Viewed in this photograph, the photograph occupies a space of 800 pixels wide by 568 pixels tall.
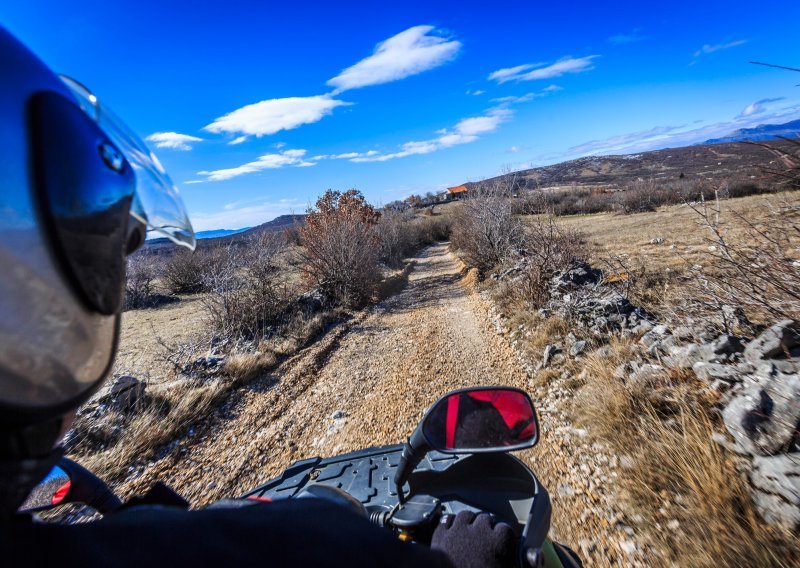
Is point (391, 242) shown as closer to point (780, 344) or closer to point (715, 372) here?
point (715, 372)

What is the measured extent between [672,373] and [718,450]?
939 millimetres

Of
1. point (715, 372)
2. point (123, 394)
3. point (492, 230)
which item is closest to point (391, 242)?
point (492, 230)

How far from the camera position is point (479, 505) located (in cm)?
143

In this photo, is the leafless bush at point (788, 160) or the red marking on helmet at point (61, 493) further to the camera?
the leafless bush at point (788, 160)

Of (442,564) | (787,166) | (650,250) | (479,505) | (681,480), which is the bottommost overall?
(650,250)

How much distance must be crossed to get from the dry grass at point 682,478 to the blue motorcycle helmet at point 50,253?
2856mm

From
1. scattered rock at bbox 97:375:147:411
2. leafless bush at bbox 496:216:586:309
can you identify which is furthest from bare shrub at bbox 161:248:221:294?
leafless bush at bbox 496:216:586:309

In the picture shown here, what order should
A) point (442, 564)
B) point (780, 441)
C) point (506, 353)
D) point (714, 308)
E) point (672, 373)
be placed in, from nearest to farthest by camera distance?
point (442, 564) → point (780, 441) → point (672, 373) → point (714, 308) → point (506, 353)

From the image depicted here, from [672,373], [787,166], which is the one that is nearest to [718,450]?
[672,373]

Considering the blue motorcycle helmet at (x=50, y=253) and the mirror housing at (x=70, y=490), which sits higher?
the blue motorcycle helmet at (x=50, y=253)

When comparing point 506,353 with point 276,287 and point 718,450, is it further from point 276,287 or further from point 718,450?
point 276,287

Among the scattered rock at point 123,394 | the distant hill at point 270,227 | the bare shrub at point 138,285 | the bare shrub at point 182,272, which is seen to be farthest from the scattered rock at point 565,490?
the bare shrub at point 182,272

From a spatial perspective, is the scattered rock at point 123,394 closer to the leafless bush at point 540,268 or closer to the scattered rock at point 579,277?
the leafless bush at point 540,268

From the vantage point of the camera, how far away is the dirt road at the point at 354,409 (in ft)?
11.7
